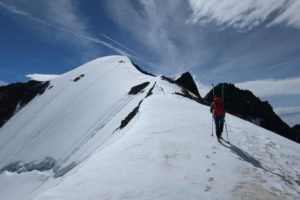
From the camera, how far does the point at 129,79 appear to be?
180 ft

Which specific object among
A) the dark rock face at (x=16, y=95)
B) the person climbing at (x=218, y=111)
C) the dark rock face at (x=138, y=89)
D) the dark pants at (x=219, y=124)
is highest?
the dark rock face at (x=16, y=95)

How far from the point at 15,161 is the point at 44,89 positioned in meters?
37.8

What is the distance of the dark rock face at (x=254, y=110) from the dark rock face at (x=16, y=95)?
184 feet

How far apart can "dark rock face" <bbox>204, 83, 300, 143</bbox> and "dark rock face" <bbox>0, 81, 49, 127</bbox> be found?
5603 cm

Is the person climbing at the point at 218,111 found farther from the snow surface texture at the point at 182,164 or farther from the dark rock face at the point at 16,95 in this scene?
the dark rock face at the point at 16,95

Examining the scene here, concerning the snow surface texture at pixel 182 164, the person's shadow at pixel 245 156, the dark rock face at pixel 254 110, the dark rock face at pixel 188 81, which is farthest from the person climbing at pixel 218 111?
the dark rock face at pixel 254 110

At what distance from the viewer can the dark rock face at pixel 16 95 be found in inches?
3118

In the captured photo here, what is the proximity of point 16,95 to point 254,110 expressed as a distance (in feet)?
241

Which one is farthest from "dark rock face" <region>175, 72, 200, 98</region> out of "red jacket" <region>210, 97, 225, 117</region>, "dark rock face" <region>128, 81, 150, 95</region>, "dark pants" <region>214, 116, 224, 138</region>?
"dark pants" <region>214, 116, 224, 138</region>

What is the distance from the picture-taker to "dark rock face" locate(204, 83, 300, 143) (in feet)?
322

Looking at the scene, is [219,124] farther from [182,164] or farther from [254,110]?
[254,110]

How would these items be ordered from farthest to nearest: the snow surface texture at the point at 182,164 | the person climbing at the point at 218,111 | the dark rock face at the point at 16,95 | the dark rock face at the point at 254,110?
the dark rock face at the point at 254,110 → the dark rock face at the point at 16,95 → the person climbing at the point at 218,111 → the snow surface texture at the point at 182,164

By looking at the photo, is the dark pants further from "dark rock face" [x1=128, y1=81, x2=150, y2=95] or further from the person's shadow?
"dark rock face" [x1=128, y1=81, x2=150, y2=95]

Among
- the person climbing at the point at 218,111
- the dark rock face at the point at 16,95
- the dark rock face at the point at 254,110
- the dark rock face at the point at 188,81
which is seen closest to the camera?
the person climbing at the point at 218,111
